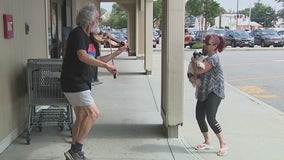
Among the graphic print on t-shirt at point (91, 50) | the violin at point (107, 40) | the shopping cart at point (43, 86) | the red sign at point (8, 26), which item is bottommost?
the shopping cart at point (43, 86)

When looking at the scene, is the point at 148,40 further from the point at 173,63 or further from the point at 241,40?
the point at 241,40

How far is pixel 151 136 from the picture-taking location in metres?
6.32

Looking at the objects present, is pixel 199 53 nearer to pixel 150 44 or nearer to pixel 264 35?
pixel 150 44

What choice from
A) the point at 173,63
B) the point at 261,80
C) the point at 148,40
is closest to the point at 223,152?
the point at 173,63

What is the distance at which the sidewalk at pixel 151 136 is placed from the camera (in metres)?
5.48

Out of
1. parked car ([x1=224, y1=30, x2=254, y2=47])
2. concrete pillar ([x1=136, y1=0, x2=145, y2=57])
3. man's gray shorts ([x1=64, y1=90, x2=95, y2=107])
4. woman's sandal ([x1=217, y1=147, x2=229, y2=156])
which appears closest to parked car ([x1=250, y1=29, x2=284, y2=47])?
parked car ([x1=224, y1=30, x2=254, y2=47])

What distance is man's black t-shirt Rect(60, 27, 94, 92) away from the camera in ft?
15.4

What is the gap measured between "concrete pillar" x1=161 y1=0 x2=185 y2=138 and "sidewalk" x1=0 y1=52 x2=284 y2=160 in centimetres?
→ 32

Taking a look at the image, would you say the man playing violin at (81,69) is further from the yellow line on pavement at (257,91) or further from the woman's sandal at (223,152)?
the yellow line on pavement at (257,91)

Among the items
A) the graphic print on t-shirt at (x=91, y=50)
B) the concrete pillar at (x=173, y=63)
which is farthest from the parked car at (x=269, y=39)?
the graphic print on t-shirt at (x=91, y=50)

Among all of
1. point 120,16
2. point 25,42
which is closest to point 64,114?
point 25,42

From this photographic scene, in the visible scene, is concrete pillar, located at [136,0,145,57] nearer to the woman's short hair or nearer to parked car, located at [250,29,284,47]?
the woman's short hair

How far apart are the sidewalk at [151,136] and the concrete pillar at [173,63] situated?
32cm

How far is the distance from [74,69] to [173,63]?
1.77 m
